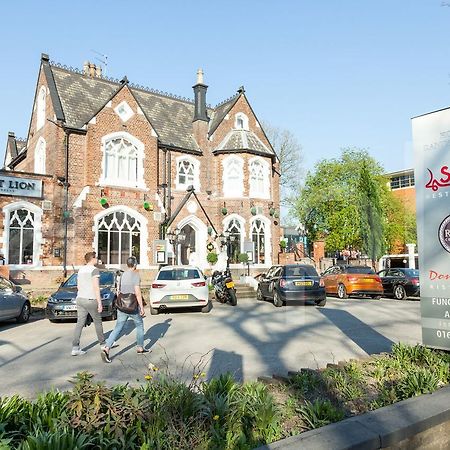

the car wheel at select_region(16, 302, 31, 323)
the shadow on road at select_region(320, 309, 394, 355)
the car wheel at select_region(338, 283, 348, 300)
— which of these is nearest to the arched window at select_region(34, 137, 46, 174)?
the car wheel at select_region(16, 302, 31, 323)

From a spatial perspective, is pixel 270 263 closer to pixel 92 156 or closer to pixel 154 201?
pixel 154 201

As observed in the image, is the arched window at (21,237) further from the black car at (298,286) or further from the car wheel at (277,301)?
the black car at (298,286)

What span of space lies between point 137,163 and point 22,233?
690 centimetres

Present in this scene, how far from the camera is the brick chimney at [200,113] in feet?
85.1

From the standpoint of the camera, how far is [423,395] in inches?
154

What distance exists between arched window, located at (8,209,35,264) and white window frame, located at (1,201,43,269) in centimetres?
12

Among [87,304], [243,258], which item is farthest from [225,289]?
[87,304]

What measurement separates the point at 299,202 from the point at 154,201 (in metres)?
21.1

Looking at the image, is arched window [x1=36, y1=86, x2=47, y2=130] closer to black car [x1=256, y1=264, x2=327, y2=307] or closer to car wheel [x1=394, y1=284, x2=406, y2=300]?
black car [x1=256, y1=264, x2=327, y2=307]

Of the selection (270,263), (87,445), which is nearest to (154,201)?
(270,263)

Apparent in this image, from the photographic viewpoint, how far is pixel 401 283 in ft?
60.7

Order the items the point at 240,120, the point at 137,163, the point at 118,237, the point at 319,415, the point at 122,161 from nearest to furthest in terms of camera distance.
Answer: the point at 319,415, the point at 118,237, the point at 122,161, the point at 137,163, the point at 240,120

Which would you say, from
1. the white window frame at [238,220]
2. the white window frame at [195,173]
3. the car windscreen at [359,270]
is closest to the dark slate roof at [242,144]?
the white window frame at [195,173]

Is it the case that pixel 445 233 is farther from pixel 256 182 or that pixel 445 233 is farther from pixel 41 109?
pixel 41 109
